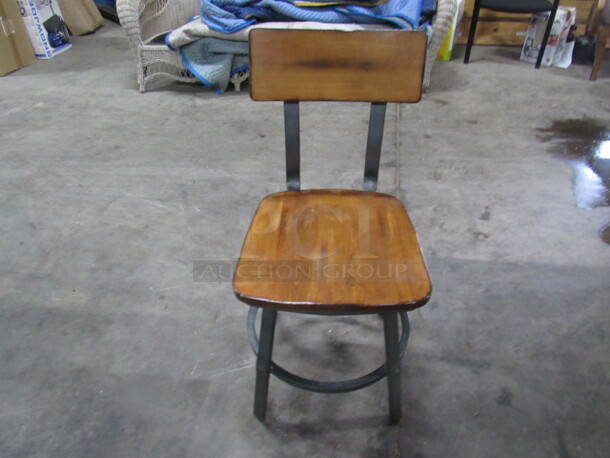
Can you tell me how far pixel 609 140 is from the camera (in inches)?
89.5

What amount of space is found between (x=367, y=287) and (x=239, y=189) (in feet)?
4.02

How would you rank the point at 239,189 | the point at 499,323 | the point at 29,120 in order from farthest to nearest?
the point at 29,120, the point at 239,189, the point at 499,323

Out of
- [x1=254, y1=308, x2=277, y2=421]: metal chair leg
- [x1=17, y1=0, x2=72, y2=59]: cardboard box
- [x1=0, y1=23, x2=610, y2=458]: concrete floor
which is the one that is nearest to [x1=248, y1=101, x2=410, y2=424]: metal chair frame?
[x1=254, y1=308, x2=277, y2=421]: metal chair leg

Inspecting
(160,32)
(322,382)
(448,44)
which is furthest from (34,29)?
(322,382)

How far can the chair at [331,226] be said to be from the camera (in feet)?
2.64

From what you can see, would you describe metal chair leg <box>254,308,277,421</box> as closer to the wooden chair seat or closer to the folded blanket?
the wooden chair seat

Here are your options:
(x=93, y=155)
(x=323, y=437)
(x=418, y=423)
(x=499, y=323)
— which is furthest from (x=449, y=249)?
(x=93, y=155)

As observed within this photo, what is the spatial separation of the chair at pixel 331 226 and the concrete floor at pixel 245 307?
0.16 metres

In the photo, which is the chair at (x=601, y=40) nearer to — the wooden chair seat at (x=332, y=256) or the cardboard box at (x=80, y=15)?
the wooden chair seat at (x=332, y=256)

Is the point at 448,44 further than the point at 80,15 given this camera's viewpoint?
No

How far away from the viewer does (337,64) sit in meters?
1.04

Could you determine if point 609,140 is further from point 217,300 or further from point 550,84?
point 217,300

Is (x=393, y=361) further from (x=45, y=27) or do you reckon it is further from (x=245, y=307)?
(x=45, y=27)

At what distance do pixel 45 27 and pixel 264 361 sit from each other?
3.76 meters
